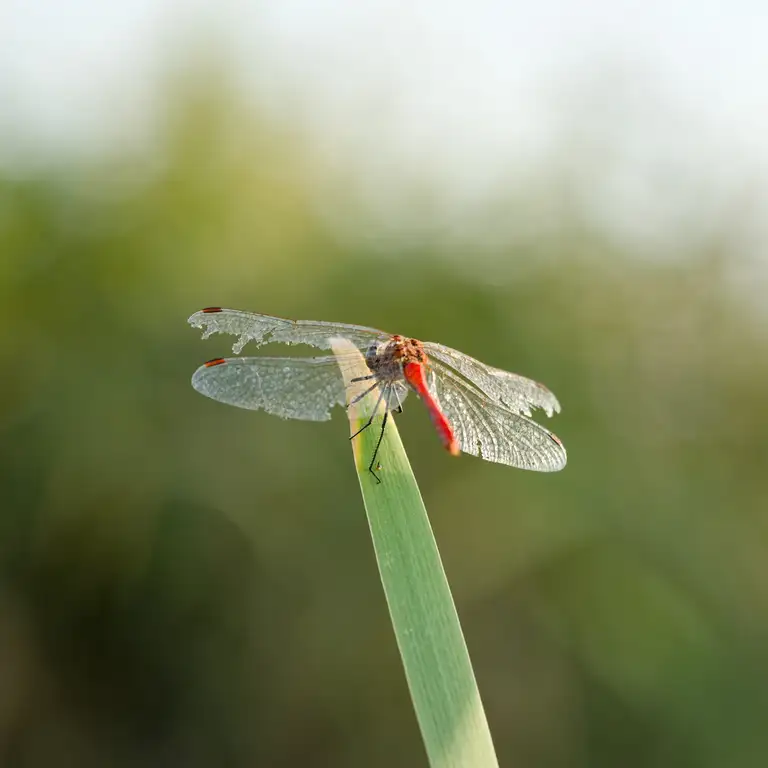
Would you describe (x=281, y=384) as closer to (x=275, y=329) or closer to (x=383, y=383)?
(x=275, y=329)

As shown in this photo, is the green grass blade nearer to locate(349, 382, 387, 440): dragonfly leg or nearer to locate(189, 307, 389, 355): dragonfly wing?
locate(349, 382, 387, 440): dragonfly leg

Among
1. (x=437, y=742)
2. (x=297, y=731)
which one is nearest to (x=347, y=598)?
(x=297, y=731)

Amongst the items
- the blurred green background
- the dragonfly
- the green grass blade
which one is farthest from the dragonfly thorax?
the blurred green background

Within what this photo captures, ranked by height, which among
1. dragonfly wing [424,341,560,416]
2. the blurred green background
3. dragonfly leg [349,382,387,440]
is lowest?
the blurred green background

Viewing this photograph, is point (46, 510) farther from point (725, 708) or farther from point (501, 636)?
point (725, 708)

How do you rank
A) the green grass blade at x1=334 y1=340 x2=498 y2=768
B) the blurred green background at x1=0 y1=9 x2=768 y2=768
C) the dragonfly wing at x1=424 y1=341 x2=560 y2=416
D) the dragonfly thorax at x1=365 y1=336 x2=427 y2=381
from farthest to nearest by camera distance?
the blurred green background at x1=0 y1=9 x2=768 y2=768 < the dragonfly wing at x1=424 y1=341 x2=560 y2=416 < the dragonfly thorax at x1=365 y1=336 x2=427 y2=381 < the green grass blade at x1=334 y1=340 x2=498 y2=768

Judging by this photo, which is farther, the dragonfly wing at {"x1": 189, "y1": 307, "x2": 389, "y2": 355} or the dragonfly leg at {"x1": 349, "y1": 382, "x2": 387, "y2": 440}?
the dragonfly wing at {"x1": 189, "y1": 307, "x2": 389, "y2": 355}
